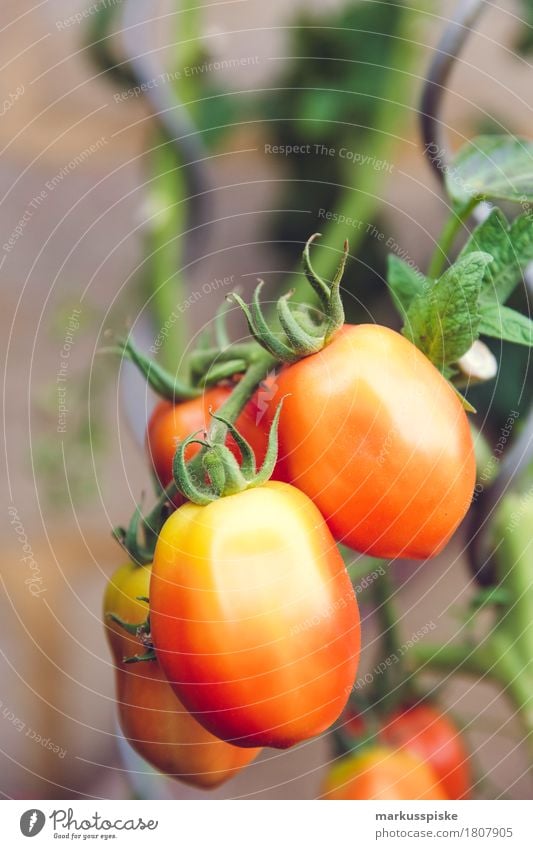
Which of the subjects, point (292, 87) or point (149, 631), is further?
point (292, 87)

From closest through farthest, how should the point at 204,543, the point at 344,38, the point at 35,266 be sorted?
the point at 204,543
the point at 35,266
the point at 344,38

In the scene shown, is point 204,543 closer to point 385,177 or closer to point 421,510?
point 421,510

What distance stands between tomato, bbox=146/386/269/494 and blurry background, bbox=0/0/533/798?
0.15 feet

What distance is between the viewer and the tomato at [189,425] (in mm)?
234

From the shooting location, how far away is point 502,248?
26 centimetres

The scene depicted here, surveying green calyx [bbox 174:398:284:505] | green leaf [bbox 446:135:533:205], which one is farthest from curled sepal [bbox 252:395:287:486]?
green leaf [bbox 446:135:533:205]

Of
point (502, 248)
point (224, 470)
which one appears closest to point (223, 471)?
point (224, 470)

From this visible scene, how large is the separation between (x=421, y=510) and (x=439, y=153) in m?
0.15

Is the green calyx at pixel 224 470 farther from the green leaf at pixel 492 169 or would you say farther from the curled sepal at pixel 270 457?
the green leaf at pixel 492 169

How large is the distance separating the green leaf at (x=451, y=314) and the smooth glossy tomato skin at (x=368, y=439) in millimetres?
12

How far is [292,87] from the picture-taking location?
1.43ft

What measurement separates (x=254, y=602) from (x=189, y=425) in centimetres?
6

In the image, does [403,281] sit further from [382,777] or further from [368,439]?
[382,777]
